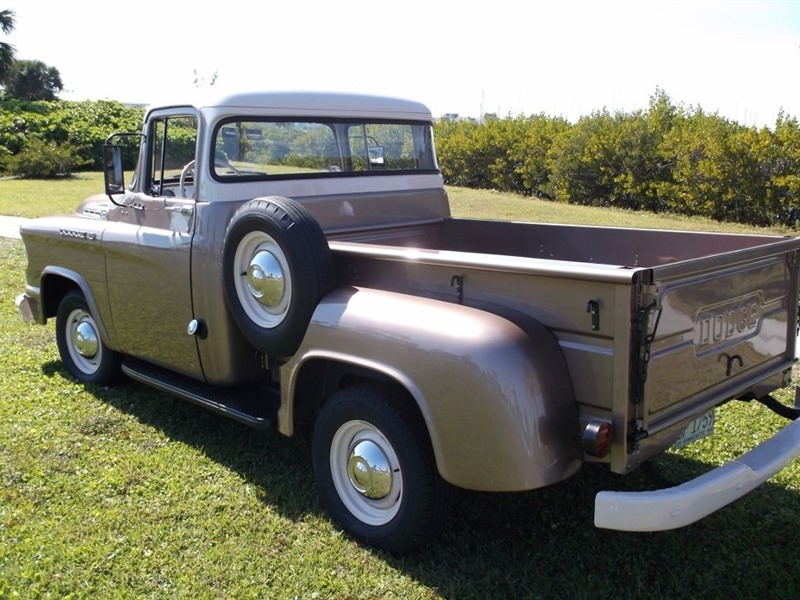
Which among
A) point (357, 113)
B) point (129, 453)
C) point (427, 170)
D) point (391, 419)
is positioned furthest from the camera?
point (427, 170)

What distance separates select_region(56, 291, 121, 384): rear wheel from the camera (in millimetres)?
5305

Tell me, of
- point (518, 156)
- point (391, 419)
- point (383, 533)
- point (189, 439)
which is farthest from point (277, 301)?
point (518, 156)

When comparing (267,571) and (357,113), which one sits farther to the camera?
(357,113)

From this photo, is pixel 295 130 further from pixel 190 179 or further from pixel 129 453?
pixel 129 453

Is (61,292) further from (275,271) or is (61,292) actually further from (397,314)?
(397,314)

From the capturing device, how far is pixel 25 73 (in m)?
51.7

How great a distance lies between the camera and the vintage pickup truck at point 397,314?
111 inches

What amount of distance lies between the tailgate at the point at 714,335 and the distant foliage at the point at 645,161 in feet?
33.4

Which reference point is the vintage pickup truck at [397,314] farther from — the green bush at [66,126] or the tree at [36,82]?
the tree at [36,82]

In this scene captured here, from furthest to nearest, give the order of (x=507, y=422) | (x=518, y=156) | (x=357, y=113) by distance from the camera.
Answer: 1. (x=518, y=156)
2. (x=357, y=113)
3. (x=507, y=422)

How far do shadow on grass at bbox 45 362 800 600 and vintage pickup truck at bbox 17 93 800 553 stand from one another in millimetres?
273

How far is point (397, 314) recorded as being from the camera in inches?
125

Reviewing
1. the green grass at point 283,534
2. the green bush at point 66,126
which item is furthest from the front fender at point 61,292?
the green bush at point 66,126

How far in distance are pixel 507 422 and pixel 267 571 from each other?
50.6 inches
